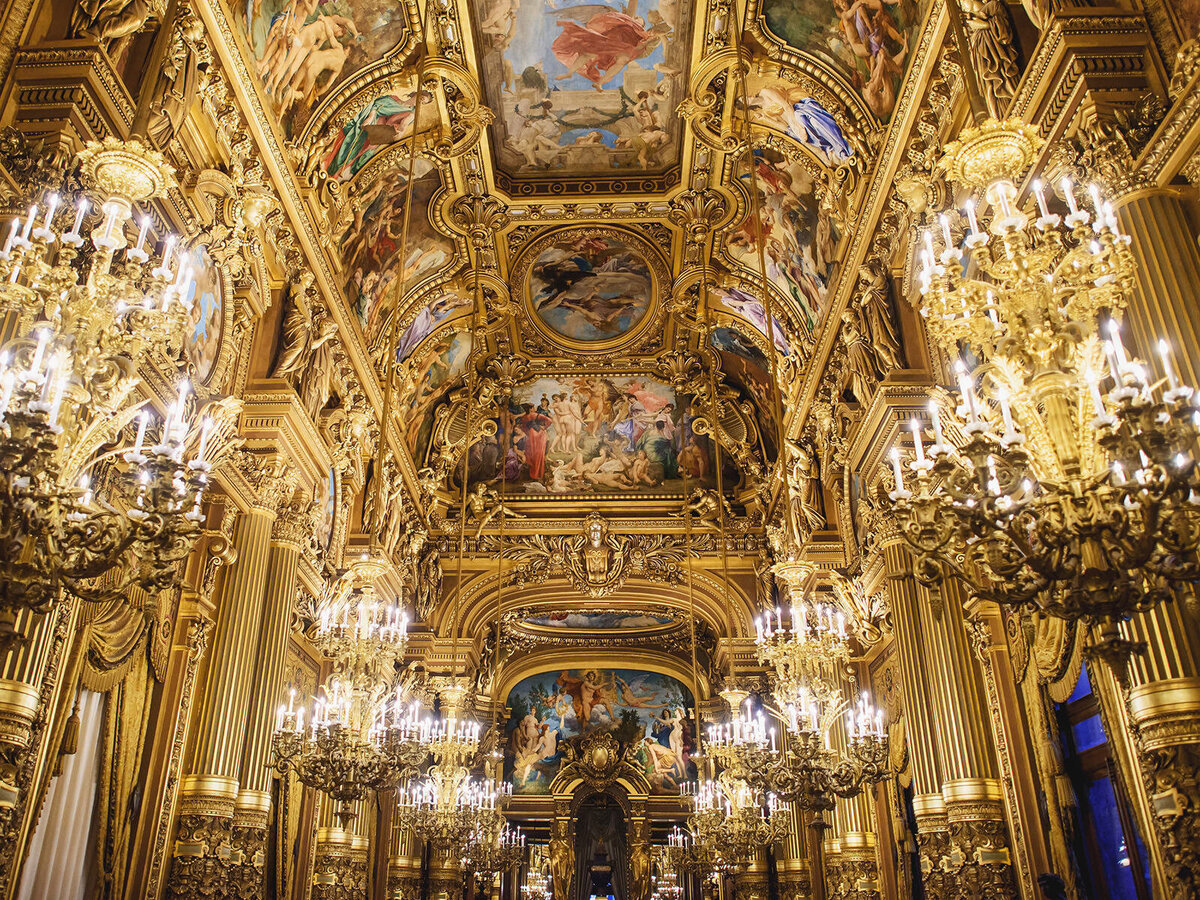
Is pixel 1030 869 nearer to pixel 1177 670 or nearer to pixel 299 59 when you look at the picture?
pixel 1177 670

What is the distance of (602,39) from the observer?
38.1 feet

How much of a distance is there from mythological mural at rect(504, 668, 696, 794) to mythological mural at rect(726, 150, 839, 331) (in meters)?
15.9

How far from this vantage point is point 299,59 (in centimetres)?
998

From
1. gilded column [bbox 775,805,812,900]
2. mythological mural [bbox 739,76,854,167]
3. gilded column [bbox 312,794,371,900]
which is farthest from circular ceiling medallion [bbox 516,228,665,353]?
gilded column [bbox 775,805,812,900]

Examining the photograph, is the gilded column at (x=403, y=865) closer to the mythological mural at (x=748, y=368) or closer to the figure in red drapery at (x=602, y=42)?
the mythological mural at (x=748, y=368)

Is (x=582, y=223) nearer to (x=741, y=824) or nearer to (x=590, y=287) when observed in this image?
(x=590, y=287)

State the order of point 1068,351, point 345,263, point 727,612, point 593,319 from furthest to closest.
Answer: point 727,612 < point 593,319 < point 345,263 < point 1068,351

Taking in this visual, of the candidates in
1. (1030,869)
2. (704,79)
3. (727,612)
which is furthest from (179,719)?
(727,612)

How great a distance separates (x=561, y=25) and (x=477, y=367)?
24.8ft

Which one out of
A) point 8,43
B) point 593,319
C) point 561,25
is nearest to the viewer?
point 8,43

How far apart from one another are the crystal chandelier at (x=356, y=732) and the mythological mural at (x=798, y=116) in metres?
7.12

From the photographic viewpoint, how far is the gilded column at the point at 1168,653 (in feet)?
15.3

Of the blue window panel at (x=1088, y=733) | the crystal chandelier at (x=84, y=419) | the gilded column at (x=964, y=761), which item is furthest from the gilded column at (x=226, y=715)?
the blue window panel at (x=1088, y=733)

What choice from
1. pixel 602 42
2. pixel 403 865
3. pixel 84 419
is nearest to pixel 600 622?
pixel 403 865
